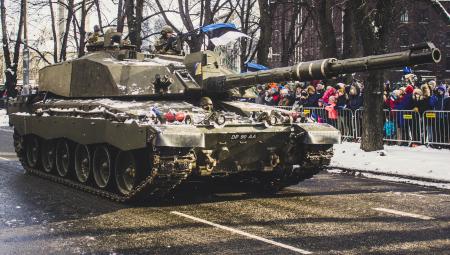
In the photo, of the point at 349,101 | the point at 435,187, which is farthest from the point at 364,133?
the point at 435,187

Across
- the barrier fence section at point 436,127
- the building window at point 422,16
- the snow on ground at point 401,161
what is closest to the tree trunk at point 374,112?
the snow on ground at point 401,161

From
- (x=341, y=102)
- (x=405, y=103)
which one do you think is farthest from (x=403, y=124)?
(x=341, y=102)

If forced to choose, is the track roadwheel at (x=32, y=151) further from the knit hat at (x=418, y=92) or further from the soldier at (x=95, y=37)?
the knit hat at (x=418, y=92)

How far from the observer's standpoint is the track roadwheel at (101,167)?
10203 millimetres

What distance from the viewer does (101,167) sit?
1044cm

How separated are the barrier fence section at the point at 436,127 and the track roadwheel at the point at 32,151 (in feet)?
29.7

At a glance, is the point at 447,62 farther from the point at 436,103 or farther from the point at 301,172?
the point at 301,172

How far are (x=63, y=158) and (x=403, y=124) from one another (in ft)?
28.8

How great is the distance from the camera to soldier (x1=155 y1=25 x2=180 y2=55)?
12492mm

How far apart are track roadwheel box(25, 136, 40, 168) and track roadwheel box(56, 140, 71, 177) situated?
1226 mm

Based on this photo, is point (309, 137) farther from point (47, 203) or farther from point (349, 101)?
point (349, 101)

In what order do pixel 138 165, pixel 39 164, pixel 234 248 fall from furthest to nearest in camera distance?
pixel 39 164, pixel 138 165, pixel 234 248

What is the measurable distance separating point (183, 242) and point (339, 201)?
353 cm

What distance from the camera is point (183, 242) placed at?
684cm
